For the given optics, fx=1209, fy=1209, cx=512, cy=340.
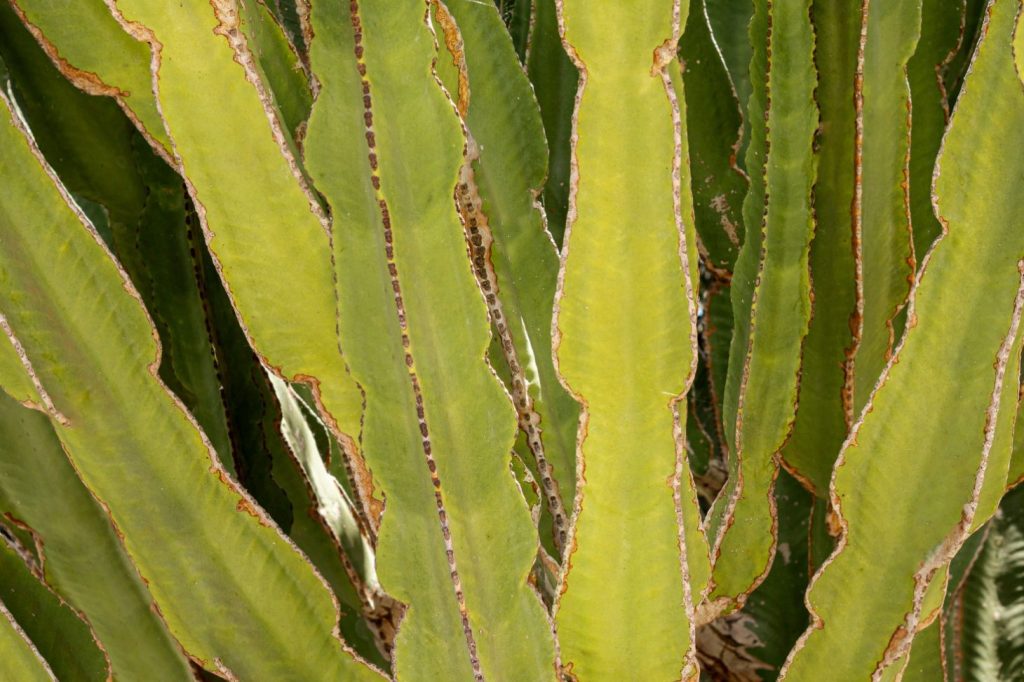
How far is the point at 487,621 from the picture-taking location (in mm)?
776

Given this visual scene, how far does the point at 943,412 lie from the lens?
31.6 inches

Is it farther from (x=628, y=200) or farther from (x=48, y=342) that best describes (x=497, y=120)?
(x=48, y=342)

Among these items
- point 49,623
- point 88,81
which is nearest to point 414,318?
point 88,81

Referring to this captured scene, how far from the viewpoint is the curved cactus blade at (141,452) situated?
2.55ft

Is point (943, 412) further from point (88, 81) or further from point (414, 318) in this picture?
point (88, 81)

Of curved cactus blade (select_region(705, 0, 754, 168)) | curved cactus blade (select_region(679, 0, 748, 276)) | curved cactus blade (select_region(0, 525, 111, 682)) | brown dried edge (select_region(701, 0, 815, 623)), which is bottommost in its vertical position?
curved cactus blade (select_region(0, 525, 111, 682))

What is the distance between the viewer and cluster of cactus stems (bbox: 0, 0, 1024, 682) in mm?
717

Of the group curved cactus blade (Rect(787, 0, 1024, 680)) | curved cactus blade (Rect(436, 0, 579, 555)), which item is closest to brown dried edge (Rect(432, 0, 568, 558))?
curved cactus blade (Rect(436, 0, 579, 555))

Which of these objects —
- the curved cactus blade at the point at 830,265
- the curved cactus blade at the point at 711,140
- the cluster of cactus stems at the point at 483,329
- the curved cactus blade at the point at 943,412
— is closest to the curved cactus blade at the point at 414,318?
the cluster of cactus stems at the point at 483,329

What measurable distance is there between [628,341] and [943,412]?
0.79 ft

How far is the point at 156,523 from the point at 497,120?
368 mm

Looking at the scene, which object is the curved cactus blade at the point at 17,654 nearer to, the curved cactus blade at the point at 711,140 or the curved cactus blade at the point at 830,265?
the curved cactus blade at the point at 830,265

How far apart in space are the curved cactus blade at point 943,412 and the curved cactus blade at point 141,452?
378 millimetres

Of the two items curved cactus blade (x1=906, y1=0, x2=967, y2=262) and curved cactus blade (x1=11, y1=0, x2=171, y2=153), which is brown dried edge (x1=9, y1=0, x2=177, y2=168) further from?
curved cactus blade (x1=906, y1=0, x2=967, y2=262)
